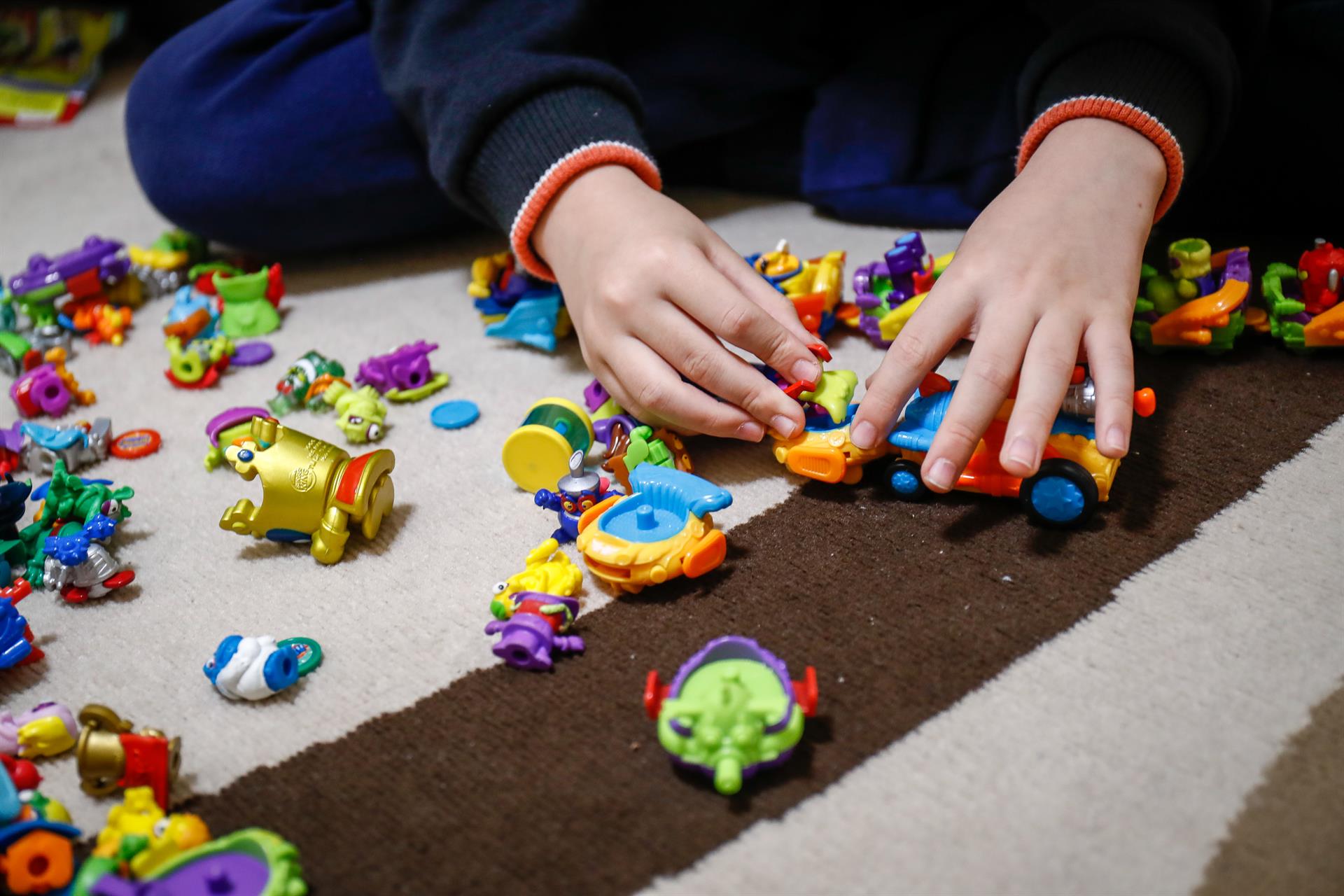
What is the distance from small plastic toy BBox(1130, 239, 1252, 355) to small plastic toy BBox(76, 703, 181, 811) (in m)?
0.75

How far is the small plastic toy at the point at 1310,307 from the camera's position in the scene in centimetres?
81

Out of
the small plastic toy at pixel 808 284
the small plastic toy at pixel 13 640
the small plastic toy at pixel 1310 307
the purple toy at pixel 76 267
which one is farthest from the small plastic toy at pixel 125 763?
the small plastic toy at pixel 1310 307

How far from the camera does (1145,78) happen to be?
2.84ft

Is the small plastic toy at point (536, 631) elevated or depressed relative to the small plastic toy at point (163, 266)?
elevated

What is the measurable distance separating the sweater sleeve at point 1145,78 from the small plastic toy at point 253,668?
0.69 metres

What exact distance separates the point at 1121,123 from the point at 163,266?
1010mm

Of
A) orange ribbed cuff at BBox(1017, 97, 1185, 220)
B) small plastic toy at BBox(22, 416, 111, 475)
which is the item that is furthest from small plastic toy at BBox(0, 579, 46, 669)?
orange ribbed cuff at BBox(1017, 97, 1185, 220)

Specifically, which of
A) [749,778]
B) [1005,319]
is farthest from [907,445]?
[749,778]

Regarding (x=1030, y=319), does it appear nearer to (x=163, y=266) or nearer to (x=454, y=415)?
(x=454, y=415)

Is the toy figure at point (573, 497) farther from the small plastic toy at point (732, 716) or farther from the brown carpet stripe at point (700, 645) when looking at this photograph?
the small plastic toy at point (732, 716)

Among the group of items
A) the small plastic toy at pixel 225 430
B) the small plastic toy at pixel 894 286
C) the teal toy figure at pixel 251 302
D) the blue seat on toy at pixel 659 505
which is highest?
the small plastic toy at pixel 894 286

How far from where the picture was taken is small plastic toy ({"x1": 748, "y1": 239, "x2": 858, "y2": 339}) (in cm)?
92

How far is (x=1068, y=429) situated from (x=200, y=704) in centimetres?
57

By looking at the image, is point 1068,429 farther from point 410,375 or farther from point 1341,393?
point 410,375
